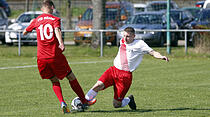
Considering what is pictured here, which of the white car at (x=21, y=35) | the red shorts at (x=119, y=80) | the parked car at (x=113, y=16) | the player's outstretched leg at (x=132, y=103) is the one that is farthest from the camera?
the parked car at (x=113, y=16)

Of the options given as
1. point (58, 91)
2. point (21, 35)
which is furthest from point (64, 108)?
point (21, 35)

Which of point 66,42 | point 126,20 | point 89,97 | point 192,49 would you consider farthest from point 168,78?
point 126,20

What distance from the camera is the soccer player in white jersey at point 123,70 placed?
7.71 meters

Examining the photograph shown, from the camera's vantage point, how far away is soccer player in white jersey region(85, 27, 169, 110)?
771 cm

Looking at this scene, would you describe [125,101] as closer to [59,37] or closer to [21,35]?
[59,37]

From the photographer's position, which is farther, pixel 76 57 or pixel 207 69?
pixel 76 57

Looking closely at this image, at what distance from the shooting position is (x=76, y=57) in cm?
1919

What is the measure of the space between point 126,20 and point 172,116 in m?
16.3

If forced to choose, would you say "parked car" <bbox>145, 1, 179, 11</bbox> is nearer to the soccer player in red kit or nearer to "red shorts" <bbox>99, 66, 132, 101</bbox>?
A: "red shorts" <bbox>99, 66, 132, 101</bbox>

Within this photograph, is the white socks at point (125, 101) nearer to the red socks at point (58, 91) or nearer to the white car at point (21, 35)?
the red socks at point (58, 91)

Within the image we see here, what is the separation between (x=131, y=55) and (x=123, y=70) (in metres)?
0.29

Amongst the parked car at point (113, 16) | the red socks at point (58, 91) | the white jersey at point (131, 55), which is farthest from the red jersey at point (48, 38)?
the parked car at point (113, 16)

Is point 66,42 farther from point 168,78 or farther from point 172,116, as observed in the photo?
point 172,116

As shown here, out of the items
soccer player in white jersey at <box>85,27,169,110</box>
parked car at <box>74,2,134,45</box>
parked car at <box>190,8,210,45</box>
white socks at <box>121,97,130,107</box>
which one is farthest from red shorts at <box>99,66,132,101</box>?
parked car at <box>74,2,134,45</box>
